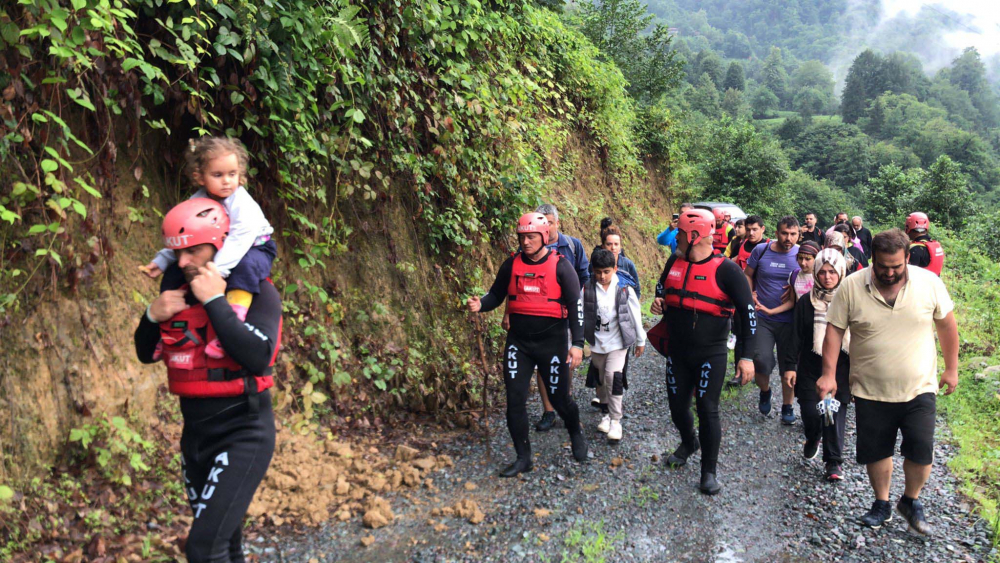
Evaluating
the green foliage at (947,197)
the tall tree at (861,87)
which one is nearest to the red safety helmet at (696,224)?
the green foliage at (947,197)

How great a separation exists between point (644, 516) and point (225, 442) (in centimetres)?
333

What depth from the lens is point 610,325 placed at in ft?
21.4

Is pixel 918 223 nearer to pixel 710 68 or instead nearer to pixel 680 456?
pixel 680 456

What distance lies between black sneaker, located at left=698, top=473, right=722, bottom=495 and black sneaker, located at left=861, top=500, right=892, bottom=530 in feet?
3.46

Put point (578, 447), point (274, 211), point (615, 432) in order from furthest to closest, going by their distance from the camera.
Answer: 1. point (615, 432)
2. point (578, 447)
3. point (274, 211)

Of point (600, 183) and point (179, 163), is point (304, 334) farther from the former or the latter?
point (600, 183)

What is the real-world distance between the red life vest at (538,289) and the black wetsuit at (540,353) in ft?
0.12

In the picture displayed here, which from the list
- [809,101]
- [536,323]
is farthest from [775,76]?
[536,323]

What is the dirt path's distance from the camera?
4.26m

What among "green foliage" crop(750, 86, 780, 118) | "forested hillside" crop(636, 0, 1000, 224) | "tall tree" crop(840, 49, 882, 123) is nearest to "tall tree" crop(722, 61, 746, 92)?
"forested hillside" crop(636, 0, 1000, 224)

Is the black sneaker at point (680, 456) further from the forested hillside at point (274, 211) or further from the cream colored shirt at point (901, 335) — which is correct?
the forested hillside at point (274, 211)

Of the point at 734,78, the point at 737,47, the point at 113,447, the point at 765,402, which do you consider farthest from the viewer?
the point at 737,47

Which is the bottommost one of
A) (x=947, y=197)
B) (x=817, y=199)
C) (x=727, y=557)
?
(x=727, y=557)

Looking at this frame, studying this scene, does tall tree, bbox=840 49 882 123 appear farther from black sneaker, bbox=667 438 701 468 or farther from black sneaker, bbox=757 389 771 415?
black sneaker, bbox=667 438 701 468
